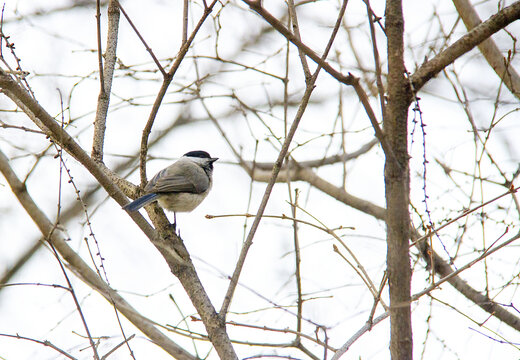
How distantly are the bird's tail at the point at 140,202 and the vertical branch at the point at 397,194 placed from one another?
1590mm

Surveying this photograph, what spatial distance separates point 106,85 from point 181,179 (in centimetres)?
180

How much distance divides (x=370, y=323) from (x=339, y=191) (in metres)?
3.06

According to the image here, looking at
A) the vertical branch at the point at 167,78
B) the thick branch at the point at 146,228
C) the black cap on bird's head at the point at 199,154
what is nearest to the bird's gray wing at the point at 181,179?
the black cap on bird's head at the point at 199,154

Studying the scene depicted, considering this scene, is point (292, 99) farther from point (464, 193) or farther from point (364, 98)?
point (364, 98)

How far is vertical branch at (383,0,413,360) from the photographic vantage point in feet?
6.01

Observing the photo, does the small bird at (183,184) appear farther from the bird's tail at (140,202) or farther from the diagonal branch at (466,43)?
the diagonal branch at (466,43)

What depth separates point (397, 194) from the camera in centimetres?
185

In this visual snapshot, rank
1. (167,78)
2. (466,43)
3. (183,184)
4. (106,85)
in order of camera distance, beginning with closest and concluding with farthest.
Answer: (466,43), (167,78), (106,85), (183,184)

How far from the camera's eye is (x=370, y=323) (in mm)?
2369

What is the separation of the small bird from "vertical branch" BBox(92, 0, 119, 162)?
1.09 meters

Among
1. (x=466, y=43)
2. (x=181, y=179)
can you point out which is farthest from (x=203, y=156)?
(x=466, y=43)

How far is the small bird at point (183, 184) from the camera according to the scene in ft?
16.3

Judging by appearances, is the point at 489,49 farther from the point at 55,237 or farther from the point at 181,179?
the point at 55,237

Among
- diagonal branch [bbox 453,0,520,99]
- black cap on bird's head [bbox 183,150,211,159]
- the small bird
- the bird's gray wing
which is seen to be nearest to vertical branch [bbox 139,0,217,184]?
the small bird
